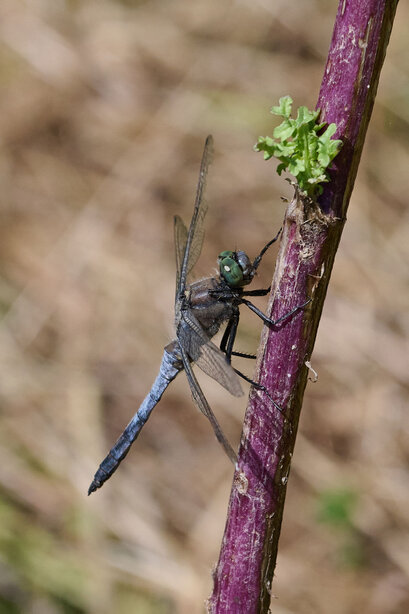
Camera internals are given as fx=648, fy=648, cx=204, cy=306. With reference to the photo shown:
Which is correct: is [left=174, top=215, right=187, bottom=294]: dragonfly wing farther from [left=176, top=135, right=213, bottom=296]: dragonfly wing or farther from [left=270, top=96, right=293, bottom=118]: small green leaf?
[left=270, top=96, right=293, bottom=118]: small green leaf

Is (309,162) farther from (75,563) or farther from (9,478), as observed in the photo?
(9,478)

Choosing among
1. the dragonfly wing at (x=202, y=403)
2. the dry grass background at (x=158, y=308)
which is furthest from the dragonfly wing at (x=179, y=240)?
the dry grass background at (x=158, y=308)

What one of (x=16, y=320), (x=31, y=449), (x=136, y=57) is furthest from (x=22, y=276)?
(x=136, y=57)

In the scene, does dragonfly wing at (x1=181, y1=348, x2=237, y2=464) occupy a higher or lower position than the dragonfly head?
lower

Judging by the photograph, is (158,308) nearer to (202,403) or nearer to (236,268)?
(236,268)

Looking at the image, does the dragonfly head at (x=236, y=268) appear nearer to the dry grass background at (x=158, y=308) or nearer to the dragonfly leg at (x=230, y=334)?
the dragonfly leg at (x=230, y=334)

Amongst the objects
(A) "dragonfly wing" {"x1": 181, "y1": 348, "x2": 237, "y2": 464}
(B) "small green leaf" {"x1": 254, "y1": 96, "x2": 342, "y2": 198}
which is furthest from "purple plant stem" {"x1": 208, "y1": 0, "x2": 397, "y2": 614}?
(A) "dragonfly wing" {"x1": 181, "y1": 348, "x2": 237, "y2": 464}
